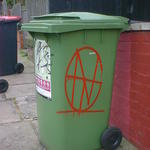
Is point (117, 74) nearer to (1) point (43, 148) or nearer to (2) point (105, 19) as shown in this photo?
(2) point (105, 19)

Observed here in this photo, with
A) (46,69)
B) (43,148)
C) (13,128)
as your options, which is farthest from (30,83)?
(46,69)

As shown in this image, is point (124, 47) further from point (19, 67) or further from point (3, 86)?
point (19, 67)

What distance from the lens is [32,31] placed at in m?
3.63

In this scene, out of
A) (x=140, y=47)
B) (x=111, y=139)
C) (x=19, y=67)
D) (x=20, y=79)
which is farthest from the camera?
(x=19, y=67)

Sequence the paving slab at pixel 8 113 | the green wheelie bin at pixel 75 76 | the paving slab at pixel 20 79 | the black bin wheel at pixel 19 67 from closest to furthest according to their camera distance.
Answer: the green wheelie bin at pixel 75 76 → the paving slab at pixel 8 113 → the paving slab at pixel 20 79 → the black bin wheel at pixel 19 67

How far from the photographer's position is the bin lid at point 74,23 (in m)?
3.18

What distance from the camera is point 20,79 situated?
770cm

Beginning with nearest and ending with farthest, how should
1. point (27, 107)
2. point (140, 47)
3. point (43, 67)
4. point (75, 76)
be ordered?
point (75, 76) → point (43, 67) → point (140, 47) → point (27, 107)

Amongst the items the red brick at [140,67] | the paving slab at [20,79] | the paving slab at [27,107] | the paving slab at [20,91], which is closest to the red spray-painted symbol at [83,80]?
the red brick at [140,67]

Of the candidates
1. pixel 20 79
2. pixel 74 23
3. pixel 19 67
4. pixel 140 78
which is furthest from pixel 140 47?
pixel 19 67

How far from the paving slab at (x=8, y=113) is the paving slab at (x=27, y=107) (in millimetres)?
111

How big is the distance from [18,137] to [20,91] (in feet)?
7.66

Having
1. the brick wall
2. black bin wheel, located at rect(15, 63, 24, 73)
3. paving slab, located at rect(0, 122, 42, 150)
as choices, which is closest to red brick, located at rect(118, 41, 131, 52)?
the brick wall

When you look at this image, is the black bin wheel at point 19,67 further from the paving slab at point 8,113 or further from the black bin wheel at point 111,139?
the black bin wheel at point 111,139
